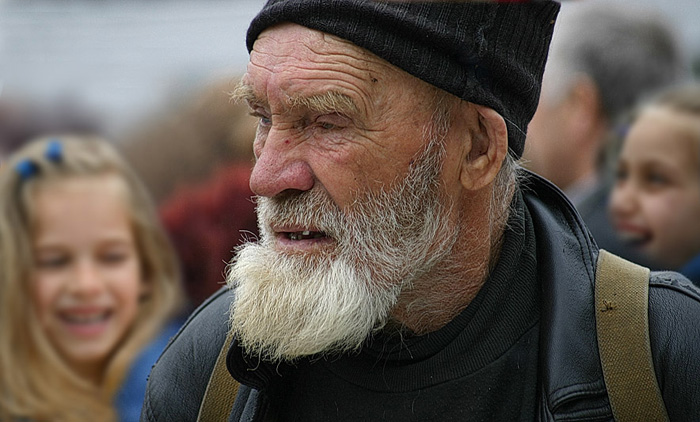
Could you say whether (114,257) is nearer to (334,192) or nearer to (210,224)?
(210,224)

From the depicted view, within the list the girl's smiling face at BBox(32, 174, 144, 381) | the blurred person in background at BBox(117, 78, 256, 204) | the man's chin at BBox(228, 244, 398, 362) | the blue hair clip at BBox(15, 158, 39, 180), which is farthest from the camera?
the blurred person in background at BBox(117, 78, 256, 204)

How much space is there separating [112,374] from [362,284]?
1852 millimetres

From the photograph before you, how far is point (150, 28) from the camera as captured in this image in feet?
25.9

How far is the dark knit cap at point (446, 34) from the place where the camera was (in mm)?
2234

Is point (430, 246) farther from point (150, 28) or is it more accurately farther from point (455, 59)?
point (150, 28)

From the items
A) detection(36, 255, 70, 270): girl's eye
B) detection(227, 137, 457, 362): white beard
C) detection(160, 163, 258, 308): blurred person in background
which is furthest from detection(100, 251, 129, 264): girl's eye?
detection(227, 137, 457, 362): white beard

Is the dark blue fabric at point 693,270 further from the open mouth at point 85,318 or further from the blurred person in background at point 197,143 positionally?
the open mouth at point 85,318

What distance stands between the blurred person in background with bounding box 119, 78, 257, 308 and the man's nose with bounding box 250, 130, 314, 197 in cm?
154

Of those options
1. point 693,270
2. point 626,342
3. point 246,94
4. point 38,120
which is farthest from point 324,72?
point 38,120

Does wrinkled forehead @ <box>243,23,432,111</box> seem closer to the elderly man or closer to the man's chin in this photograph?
the elderly man

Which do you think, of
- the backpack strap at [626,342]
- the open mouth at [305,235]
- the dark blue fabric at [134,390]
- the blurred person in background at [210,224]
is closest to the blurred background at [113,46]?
the blurred person in background at [210,224]

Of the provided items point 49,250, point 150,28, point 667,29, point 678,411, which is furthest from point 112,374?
point 150,28

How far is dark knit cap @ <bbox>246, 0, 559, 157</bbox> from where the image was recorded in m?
2.23

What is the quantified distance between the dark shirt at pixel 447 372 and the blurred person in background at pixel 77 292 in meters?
1.59
